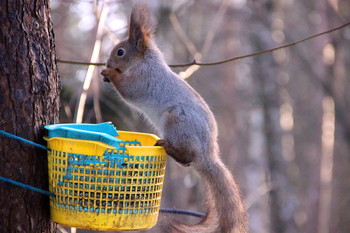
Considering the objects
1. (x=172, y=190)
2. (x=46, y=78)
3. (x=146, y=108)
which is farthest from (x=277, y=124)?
(x=46, y=78)

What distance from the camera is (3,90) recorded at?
68.4 inches

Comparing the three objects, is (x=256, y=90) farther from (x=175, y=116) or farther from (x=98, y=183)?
(x=98, y=183)

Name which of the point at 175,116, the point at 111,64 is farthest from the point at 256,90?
the point at 175,116

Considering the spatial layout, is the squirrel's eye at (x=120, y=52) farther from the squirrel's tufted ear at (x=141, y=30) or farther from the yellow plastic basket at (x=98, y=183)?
the yellow plastic basket at (x=98, y=183)

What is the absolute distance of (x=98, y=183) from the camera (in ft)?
5.60

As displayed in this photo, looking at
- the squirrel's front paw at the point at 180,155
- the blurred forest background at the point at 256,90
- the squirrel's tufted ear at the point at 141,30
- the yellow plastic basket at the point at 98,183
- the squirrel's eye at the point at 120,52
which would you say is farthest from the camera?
the blurred forest background at the point at 256,90

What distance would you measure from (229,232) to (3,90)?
3.50 ft

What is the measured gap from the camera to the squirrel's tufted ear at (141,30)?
255 centimetres

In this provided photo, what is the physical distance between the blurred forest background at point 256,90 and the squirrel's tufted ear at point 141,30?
0.18 metres

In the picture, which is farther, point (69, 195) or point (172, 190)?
point (172, 190)

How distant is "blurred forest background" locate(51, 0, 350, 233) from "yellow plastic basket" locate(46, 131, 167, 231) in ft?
2.99

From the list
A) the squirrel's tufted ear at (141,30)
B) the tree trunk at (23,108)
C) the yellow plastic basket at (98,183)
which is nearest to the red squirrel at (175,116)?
the squirrel's tufted ear at (141,30)

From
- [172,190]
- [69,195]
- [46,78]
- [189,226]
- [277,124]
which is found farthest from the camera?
[277,124]

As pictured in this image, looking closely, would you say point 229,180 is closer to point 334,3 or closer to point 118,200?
point 118,200
